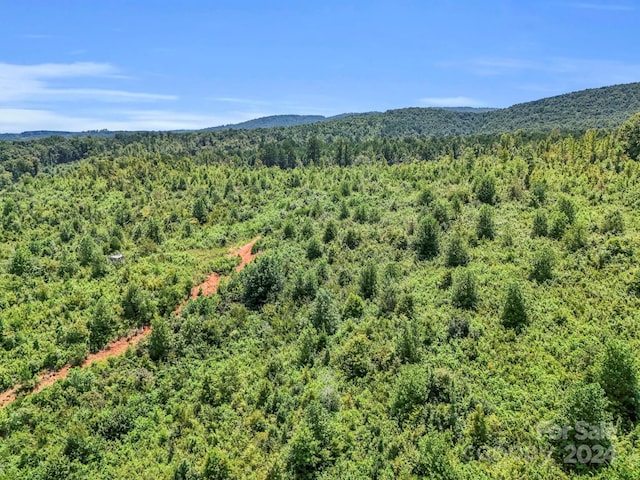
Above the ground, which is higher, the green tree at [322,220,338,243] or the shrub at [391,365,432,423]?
the green tree at [322,220,338,243]

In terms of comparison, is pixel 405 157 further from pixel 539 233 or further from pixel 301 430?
pixel 301 430

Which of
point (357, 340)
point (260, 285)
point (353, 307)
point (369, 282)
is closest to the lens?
point (357, 340)

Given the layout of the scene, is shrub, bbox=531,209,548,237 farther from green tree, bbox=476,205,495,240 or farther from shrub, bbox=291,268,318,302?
shrub, bbox=291,268,318,302

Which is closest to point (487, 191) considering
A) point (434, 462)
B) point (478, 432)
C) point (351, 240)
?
point (351, 240)

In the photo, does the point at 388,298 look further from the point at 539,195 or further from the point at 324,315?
the point at 539,195

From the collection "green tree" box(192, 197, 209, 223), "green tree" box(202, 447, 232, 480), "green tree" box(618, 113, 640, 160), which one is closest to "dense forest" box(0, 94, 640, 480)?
"green tree" box(202, 447, 232, 480)

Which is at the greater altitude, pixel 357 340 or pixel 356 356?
pixel 357 340

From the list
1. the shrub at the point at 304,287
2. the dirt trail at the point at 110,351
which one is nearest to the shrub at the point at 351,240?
the shrub at the point at 304,287
